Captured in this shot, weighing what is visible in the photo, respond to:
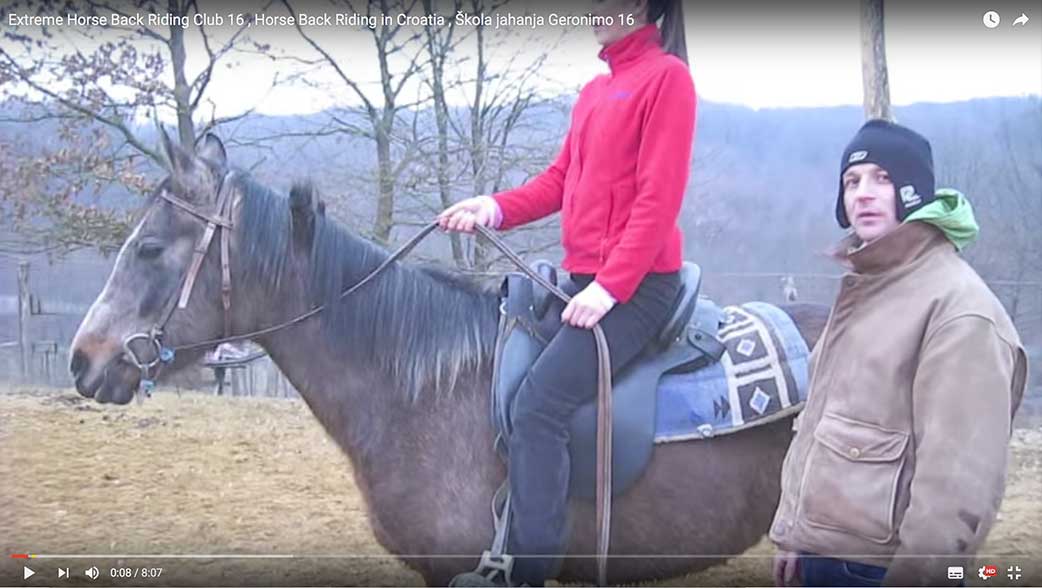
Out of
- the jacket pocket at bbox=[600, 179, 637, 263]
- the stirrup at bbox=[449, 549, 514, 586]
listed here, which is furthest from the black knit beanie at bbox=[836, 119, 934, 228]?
the stirrup at bbox=[449, 549, 514, 586]

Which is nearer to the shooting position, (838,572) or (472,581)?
(838,572)

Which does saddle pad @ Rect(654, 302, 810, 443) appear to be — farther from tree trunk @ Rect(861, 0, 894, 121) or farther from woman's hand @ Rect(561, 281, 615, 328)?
tree trunk @ Rect(861, 0, 894, 121)

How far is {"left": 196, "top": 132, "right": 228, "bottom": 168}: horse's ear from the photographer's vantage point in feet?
6.73

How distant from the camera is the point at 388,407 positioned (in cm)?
206

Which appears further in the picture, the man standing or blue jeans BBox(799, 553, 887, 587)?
blue jeans BBox(799, 553, 887, 587)

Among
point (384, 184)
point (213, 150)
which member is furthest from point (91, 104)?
point (384, 184)

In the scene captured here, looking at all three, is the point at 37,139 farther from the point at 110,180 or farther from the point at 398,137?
the point at 398,137

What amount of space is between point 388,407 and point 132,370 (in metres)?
0.62

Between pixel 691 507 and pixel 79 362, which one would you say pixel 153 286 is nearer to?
pixel 79 362

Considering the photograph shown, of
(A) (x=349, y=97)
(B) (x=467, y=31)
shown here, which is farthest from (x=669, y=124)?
(A) (x=349, y=97)

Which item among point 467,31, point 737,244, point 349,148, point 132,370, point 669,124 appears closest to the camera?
point 669,124

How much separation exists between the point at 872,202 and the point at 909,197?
6cm

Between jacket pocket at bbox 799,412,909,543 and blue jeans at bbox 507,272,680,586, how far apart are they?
1.83 feet

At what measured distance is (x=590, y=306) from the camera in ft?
5.95
